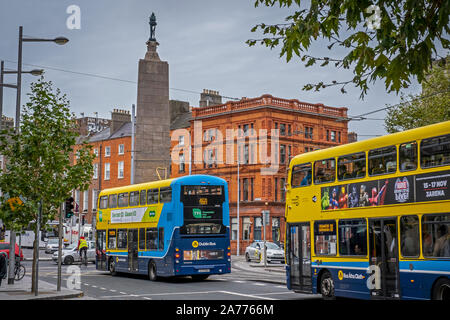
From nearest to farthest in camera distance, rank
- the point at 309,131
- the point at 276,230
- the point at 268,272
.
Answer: the point at 268,272 → the point at 276,230 → the point at 309,131

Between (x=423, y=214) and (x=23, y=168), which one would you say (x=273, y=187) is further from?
(x=423, y=214)

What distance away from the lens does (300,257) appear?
18.3 meters

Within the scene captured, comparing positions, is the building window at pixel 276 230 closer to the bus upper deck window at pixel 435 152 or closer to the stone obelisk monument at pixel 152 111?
the stone obelisk monument at pixel 152 111

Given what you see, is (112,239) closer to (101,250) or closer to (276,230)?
(101,250)

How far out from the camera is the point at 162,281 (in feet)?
85.2

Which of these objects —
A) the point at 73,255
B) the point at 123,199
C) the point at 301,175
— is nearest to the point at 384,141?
the point at 301,175

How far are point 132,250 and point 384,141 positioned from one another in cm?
1554

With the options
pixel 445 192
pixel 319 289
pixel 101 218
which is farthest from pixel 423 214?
pixel 101 218

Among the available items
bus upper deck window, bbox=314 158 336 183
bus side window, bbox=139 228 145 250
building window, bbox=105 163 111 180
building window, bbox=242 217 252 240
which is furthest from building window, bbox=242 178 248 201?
bus upper deck window, bbox=314 158 336 183

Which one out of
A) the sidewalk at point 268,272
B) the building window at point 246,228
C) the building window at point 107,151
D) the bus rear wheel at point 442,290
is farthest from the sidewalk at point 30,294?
the building window at point 107,151

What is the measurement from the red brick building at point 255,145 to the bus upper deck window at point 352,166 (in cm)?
4315

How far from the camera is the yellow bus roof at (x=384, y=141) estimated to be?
1316 cm

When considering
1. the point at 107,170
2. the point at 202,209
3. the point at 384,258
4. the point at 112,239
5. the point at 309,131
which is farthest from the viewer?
the point at 107,170
